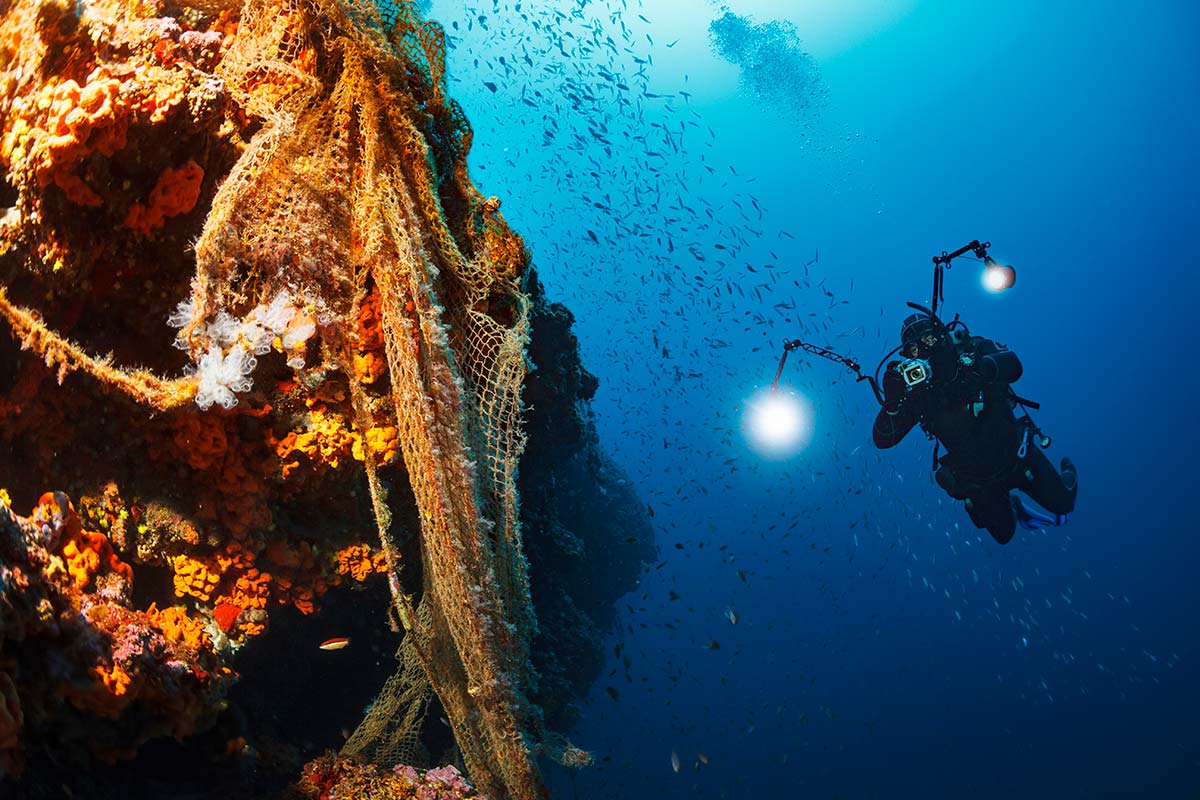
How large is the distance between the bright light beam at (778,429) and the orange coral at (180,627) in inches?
2453

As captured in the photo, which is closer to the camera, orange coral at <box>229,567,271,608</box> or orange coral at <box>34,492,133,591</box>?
orange coral at <box>34,492,133,591</box>

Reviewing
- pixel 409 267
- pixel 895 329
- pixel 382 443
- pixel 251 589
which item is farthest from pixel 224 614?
pixel 895 329

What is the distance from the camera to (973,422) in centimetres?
830

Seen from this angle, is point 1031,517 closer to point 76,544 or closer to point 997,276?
point 997,276

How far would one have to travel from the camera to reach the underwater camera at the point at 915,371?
24.1ft

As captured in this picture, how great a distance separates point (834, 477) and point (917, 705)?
1675 inches

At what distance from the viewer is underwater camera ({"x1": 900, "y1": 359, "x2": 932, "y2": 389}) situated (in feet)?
24.1

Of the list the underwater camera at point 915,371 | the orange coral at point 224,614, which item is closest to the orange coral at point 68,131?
the orange coral at point 224,614

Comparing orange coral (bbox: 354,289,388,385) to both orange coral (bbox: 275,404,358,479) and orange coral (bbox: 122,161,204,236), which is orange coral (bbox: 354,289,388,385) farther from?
orange coral (bbox: 122,161,204,236)

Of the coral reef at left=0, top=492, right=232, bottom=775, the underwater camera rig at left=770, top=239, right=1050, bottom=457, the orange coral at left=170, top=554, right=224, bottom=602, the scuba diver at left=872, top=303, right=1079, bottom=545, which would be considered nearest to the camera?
the coral reef at left=0, top=492, right=232, bottom=775

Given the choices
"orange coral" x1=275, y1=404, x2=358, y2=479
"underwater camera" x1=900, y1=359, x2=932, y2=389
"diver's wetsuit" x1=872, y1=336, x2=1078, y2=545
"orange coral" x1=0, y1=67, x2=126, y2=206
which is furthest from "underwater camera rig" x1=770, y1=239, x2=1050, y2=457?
"orange coral" x1=0, y1=67, x2=126, y2=206

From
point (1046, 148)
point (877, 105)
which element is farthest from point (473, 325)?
point (1046, 148)

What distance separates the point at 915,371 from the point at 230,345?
7426 mm

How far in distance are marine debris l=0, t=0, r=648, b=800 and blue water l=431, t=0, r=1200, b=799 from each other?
3919 centimetres
